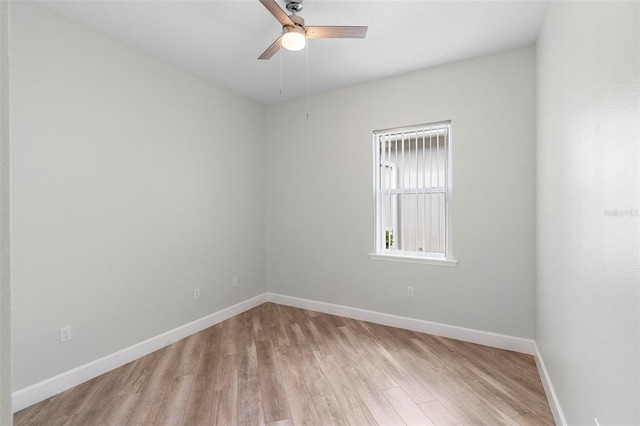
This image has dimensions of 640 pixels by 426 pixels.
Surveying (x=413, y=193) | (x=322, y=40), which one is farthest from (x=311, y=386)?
(x=322, y=40)

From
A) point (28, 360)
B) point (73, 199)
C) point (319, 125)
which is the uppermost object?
point (319, 125)

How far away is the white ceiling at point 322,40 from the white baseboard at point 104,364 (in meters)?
2.71

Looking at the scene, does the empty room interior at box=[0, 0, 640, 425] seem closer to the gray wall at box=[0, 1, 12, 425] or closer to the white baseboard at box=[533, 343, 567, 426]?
the white baseboard at box=[533, 343, 567, 426]

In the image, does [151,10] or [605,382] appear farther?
[151,10]

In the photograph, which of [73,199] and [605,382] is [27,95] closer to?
[73,199]

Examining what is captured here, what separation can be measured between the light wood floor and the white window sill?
2.49 feet

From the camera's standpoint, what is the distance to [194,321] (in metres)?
3.47

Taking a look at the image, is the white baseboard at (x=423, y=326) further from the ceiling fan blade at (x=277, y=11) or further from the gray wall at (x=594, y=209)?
the ceiling fan blade at (x=277, y=11)

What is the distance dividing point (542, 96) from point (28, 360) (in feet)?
14.0

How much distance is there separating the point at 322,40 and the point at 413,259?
2.36 meters

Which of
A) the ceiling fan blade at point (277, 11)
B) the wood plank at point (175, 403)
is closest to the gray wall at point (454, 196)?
the ceiling fan blade at point (277, 11)

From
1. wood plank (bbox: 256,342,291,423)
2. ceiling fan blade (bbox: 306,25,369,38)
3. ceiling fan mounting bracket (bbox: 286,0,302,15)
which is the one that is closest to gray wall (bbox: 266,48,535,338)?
wood plank (bbox: 256,342,291,423)

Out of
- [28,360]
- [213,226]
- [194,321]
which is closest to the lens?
[28,360]

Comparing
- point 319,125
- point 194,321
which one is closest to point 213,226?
point 194,321
